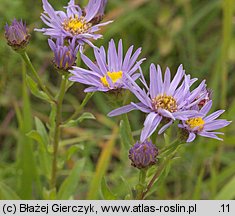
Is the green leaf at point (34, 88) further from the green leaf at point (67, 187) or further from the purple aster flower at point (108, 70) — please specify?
the green leaf at point (67, 187)

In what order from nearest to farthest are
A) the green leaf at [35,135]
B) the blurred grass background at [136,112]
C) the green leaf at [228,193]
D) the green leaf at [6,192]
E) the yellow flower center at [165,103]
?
the yellow flower center at [165,103] → the green leaf at [35,135] → the green leaf at [6,192] → the green leaf at [228,193] → the blurred grass background at [136,112]

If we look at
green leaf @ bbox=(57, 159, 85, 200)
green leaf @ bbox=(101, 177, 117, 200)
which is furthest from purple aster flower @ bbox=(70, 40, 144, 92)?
green leaf @ bbox=(57, 159, 85, 200)

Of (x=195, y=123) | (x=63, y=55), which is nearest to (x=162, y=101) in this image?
(x=195, y=123)

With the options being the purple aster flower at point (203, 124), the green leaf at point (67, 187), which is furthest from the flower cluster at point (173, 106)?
the green leaf at point (67, 187)

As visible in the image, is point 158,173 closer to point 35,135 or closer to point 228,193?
point 35,135

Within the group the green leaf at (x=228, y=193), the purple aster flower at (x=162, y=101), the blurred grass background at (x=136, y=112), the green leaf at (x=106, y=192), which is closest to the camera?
the purple aster flower at (x=162, y=101)

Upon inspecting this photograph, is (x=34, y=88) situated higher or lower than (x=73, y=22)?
lower
